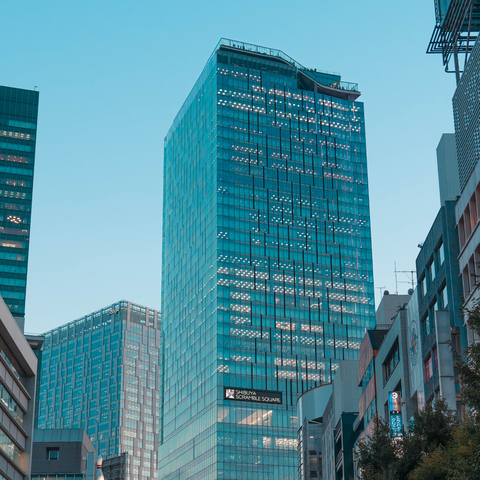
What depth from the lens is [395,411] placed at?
75.8 meters

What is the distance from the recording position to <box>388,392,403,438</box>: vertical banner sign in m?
74.2

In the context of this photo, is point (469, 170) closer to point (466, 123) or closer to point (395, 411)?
point (466, 123)

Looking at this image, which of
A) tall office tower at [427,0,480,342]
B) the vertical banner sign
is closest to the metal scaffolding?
tall office tower at [427,0,480,342]

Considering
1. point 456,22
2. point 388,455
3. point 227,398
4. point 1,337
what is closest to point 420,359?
point 388,455

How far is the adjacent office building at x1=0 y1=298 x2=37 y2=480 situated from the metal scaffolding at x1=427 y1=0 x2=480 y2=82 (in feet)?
146

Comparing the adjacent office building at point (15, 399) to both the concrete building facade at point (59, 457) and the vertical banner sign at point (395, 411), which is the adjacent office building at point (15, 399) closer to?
the vertical banner sign at point (395, 411)

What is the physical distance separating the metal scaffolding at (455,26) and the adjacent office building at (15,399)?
44526 millimetres

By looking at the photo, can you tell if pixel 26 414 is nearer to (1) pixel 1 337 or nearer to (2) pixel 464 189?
(1) pixel 1 337

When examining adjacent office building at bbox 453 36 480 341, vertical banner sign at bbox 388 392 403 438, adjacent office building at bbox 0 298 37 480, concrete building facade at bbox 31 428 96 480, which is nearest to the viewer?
adjacent office building at bbox 453 36 480 341

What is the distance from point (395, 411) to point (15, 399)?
109ft

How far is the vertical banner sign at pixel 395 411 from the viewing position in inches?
2921

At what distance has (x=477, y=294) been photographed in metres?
57.8

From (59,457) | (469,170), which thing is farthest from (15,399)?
(59,457)

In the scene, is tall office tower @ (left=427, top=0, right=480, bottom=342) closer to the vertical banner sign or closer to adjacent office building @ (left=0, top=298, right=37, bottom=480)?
the vertical banner sign
